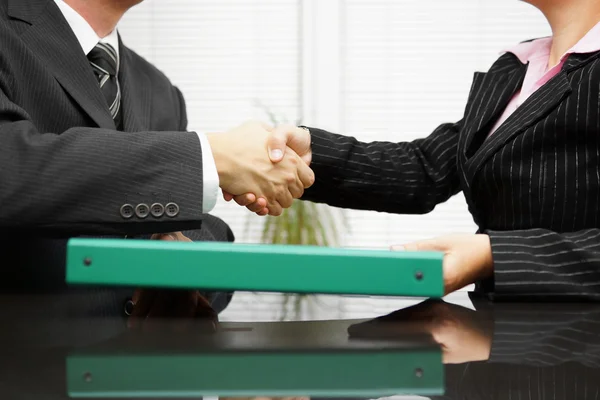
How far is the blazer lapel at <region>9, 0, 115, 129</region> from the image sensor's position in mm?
1357

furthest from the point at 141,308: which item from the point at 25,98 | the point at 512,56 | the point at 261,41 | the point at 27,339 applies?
the point at 261,41

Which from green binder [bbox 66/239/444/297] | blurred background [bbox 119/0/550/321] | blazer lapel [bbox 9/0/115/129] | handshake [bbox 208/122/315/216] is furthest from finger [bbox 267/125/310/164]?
blurred background [bbox 119/0/550/321]

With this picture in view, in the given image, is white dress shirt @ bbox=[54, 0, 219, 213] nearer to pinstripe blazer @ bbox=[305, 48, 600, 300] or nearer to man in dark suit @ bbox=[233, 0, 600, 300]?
man in dark suit @ bbox=[233, 0, 600, 300]

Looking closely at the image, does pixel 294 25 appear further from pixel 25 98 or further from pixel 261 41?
pixel 25 98

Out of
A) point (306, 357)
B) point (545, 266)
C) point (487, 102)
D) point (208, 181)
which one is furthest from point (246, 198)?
point (306, 357)

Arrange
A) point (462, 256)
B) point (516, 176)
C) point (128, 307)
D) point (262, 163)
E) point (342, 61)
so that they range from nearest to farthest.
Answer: point (128, 307) → point (462, 256) → point (516, 176) → point (262, 163) → point (342, 61)

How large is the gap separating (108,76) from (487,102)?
0.84m

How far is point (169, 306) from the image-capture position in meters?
0.87

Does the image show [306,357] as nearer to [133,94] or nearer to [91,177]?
[91,177]

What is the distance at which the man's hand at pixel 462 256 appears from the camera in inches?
37.7

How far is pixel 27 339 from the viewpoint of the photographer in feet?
2.14

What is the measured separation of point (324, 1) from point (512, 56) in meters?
2.25

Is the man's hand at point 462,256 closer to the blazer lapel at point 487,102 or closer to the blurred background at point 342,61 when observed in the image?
the blazer lapel at point 487,102

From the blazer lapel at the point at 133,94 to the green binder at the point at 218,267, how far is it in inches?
35.4
